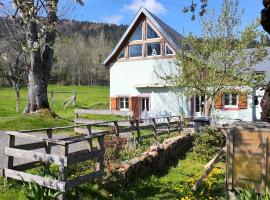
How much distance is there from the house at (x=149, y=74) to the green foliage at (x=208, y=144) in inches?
516

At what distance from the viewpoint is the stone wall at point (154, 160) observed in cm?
871

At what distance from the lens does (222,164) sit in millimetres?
11555

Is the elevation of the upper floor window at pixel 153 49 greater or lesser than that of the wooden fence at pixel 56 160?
greater

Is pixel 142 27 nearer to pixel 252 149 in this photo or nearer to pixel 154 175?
pixel 154 175

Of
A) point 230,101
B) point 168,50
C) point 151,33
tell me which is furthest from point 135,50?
point 230,101

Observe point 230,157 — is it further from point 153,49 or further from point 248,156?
point 153,49

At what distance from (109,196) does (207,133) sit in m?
Result: 5.64

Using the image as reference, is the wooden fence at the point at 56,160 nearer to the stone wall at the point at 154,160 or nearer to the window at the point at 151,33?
the stone wall at the point at 154,160

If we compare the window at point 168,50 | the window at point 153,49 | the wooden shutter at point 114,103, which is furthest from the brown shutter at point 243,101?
the wooden shutter at point 114,103

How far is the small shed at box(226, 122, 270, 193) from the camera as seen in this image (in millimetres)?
6637

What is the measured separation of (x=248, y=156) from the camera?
22.3 ft

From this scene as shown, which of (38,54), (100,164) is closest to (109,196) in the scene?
(100,164)

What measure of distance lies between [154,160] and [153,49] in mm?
18717

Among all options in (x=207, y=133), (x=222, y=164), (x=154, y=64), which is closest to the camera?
(x=222, y=164)
